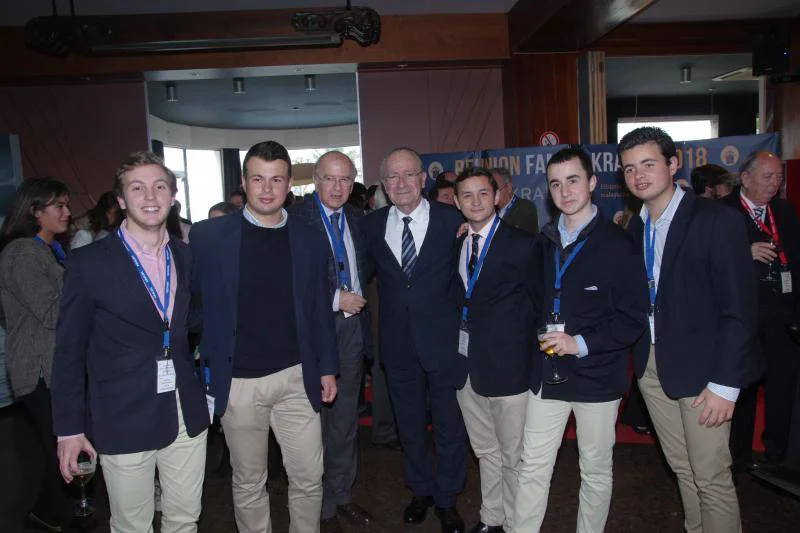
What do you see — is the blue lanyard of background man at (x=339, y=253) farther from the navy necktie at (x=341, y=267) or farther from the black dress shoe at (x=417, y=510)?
the black dress shoe at (x=417, y=510)

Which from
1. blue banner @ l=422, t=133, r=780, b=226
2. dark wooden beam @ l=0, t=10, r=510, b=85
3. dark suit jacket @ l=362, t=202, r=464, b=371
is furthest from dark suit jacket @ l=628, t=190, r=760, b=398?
dark wooden beam @ l=0, t=10, r=510, b=85

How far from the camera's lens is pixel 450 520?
3.21 m

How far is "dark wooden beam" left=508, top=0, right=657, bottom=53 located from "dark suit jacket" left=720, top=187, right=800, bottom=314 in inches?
107

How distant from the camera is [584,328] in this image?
8.29ft

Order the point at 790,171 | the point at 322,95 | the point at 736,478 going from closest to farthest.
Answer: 1. the point at 736,478
2. the point at 790,171
3. the point at 322,95

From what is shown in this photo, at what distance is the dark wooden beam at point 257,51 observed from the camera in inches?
316

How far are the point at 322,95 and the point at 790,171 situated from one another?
9.53 metres

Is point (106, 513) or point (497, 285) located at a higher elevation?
point (497, 285)

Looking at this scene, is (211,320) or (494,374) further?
(494,374)

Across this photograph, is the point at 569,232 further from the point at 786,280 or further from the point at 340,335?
the point at 786,280

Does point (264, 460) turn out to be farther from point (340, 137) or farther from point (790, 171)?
point (340, 137)

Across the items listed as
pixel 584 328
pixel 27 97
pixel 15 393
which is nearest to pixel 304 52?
pixel 27 97

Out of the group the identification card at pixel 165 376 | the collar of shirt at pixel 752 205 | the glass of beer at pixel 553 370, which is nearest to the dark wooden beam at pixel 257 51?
the collar of shirt at pixel 752 205

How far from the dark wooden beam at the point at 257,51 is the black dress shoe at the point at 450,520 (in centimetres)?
659
